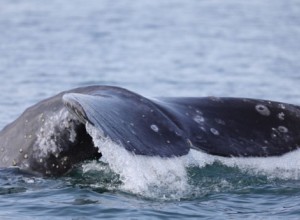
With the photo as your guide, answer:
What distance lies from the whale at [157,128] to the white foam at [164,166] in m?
0.07

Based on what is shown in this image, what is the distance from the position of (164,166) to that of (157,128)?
0.33 meters

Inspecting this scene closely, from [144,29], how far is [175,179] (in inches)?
587

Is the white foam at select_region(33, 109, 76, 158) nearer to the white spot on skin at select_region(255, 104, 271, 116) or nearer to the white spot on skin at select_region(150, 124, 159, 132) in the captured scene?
the white spot on skin at select_region(150, 124, 159, 132)

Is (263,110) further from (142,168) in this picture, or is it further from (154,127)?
(142,168)

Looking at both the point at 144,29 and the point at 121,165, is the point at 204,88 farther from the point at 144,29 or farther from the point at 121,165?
the point at 121,165

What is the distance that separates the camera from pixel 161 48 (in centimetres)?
1947

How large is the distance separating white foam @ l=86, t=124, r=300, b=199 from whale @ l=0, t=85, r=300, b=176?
0.07 m

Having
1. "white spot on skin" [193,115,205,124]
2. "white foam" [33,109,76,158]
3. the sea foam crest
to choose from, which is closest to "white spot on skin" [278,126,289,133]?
"white spot on skin" [193,115,205,124]

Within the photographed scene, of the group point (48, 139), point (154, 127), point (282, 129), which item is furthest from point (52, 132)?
point (282, 129)

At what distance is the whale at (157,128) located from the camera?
6.69 m

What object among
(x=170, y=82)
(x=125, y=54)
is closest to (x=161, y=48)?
(x=125, y=54)

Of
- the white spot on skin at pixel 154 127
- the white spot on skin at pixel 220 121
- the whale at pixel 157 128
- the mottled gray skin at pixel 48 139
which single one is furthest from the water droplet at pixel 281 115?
the mottled gray skin at pixel 48 139

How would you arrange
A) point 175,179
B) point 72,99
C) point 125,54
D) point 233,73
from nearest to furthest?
point 72,99
point 175,179
point 233,73
point 125,54

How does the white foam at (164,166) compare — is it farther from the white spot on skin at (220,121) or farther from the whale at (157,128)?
the white spot on skin at (220,121)
